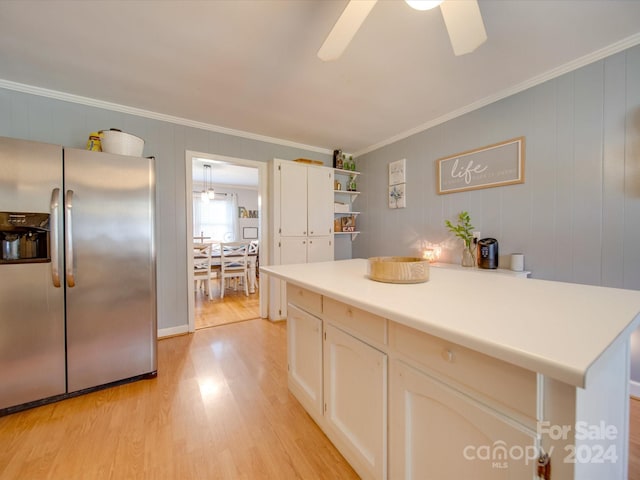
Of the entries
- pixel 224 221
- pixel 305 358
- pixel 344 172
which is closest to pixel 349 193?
pixel 344 172

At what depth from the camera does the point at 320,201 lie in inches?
142

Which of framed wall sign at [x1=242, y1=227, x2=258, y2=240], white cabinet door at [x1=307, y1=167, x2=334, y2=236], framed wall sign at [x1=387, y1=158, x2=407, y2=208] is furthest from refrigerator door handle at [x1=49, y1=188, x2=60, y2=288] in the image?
framed wall sign at [x1=242, y1=227, x2=258, y2=240]

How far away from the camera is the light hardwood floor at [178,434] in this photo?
4.14 feet

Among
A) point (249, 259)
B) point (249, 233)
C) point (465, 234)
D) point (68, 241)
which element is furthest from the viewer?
point (249, 233)

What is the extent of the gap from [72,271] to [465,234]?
3.19m

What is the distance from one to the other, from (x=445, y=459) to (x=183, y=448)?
131 centimetres

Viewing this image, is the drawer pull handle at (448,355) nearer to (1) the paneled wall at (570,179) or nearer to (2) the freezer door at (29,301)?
(1) the paneled wall at (570,179)

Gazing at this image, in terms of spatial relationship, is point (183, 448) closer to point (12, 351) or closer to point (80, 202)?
point (12, 351)

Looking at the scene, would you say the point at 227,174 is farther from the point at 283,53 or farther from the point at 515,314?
the point at 515,314

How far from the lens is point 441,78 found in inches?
84.1

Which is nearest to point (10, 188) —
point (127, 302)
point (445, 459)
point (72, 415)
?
point (127, 302)

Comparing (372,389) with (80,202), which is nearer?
(372,389)

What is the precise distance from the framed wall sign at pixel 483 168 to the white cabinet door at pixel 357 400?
7.06ft

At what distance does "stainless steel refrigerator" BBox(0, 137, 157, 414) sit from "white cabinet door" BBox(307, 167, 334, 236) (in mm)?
1902
